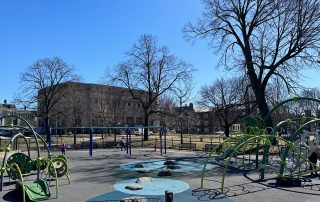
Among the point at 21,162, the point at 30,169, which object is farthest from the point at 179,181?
the point at 21,162

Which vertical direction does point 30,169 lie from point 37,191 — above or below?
above

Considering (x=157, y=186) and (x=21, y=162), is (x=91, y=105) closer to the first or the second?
(x=21, y=162)

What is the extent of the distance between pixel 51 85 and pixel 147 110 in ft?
46.9

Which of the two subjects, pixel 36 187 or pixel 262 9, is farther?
pixel 262 9

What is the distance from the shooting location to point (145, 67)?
146 feet

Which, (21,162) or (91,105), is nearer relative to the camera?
(21,162)

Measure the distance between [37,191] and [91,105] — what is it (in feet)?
188

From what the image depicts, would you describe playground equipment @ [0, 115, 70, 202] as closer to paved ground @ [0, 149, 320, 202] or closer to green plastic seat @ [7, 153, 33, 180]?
green plastic seat @ [7, 153, 33, 180]

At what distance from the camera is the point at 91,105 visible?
6912 cm

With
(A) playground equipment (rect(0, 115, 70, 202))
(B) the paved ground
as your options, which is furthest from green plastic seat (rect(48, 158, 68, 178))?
(B) the paved ground

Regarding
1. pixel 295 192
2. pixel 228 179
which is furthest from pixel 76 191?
pixel 295 192

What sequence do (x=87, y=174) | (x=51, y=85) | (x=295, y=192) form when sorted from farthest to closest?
(x=51, y=85)
(x=87, y=174)
(x=295, y=192)

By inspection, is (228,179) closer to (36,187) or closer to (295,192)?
(295,192)

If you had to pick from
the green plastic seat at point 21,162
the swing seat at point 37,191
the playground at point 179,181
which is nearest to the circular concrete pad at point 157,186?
the playground at point 179,181
